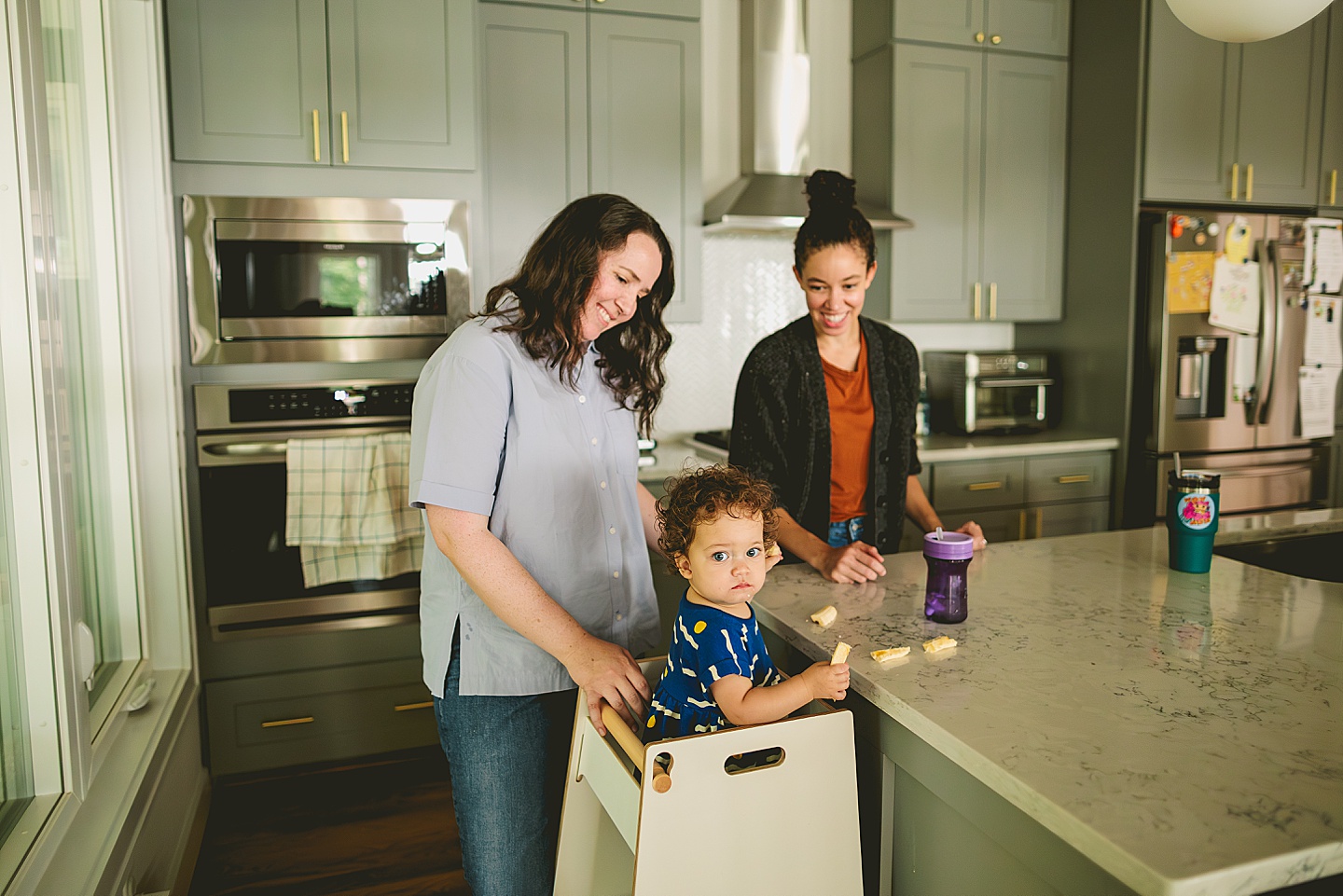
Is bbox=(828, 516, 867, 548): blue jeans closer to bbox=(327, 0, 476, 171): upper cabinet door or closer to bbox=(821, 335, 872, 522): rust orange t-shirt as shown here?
bbox=(821, 335, 872, 522): rust orange t-shirt

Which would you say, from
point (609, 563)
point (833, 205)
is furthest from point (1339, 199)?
point (609, 563)

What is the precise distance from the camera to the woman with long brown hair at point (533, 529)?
1325 mm

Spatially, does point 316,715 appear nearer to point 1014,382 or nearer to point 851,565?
point 851,565

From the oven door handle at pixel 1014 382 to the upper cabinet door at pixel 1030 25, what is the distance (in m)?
1.29

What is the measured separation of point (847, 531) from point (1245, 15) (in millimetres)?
1115

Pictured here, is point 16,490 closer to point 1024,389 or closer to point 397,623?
point 397,623

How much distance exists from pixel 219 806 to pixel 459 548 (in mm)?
1881

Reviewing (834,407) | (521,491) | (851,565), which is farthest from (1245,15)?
(521,491)

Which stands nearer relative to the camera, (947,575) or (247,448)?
(947,575)

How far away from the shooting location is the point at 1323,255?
12.0 feet

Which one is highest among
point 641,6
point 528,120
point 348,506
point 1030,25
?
point 1030,25

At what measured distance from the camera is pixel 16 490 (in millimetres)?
1453

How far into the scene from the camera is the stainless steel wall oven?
105 inches

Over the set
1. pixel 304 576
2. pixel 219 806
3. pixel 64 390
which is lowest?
pixel 219 806
